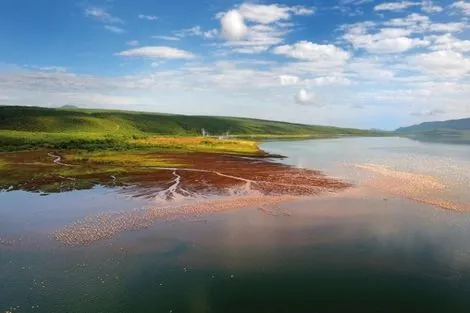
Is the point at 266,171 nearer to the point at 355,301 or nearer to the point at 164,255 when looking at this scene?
the point at 164,255

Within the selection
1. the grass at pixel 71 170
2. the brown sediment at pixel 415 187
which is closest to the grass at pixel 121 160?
the grass at pixel 71 170

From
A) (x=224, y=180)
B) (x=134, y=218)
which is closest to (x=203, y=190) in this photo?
(x=224, y=180)

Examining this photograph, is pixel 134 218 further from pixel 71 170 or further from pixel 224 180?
pixel 71 170

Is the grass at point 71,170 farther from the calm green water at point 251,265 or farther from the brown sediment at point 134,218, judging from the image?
the brown sediment at point 134,218

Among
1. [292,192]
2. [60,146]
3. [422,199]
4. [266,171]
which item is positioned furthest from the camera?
[60,146]

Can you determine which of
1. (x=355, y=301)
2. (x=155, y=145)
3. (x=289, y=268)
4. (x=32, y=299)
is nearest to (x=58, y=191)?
(x=32, y=299)
